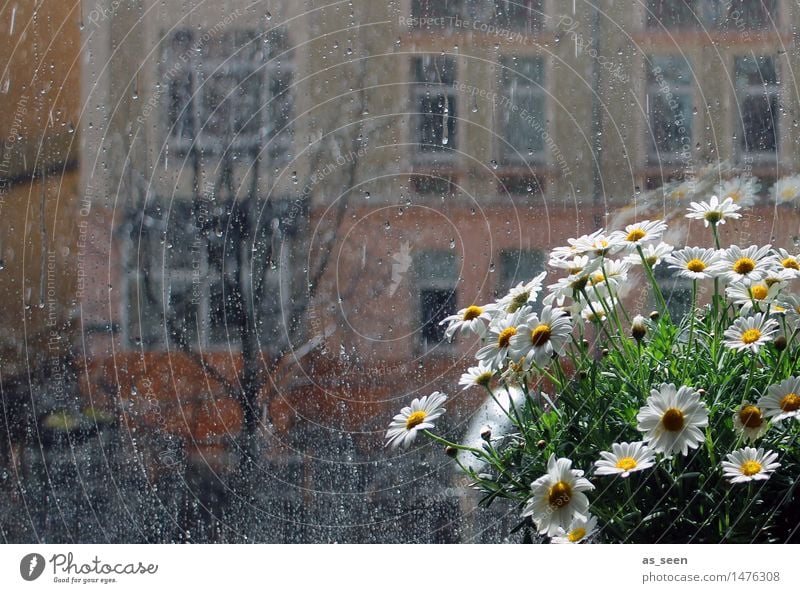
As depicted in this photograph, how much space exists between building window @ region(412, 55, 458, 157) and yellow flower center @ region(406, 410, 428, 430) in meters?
0.19

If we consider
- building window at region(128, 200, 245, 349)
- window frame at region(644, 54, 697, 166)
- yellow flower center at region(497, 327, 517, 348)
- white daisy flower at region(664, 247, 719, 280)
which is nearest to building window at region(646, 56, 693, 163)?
window frame at region(644, 54, 697, 166)

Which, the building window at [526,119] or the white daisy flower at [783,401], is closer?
the white daisy flower at [783,401]

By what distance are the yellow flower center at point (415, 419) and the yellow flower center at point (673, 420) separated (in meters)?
0.18

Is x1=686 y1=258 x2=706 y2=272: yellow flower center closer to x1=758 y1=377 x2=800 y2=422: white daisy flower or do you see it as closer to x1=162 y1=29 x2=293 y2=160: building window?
x1=758 y1=377 x2=800 y2=422: white daisy flower

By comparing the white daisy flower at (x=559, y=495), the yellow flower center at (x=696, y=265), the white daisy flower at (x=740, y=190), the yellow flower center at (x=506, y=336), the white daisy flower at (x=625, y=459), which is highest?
the white daisy flower at (x=740, y=190)

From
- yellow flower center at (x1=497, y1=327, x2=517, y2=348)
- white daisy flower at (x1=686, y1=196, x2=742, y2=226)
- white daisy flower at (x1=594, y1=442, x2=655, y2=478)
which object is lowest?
white daisy flower at (x1=594, y1=442, x2=655, y2=478)

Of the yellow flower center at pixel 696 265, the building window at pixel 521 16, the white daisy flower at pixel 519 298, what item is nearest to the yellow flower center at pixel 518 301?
the white daisy flower at pixel 519 298

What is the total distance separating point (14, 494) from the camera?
764 mm

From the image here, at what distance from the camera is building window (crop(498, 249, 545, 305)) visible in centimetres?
73

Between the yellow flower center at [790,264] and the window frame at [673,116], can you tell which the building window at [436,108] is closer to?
the window frame at [673,116]

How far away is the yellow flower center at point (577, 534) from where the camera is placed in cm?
62

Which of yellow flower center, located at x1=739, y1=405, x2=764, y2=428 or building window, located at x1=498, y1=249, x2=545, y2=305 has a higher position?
building window, located at x1=498, y1=249, x2=545, y2=305

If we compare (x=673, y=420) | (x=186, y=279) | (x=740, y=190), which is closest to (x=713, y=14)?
(x=740, y=190)
